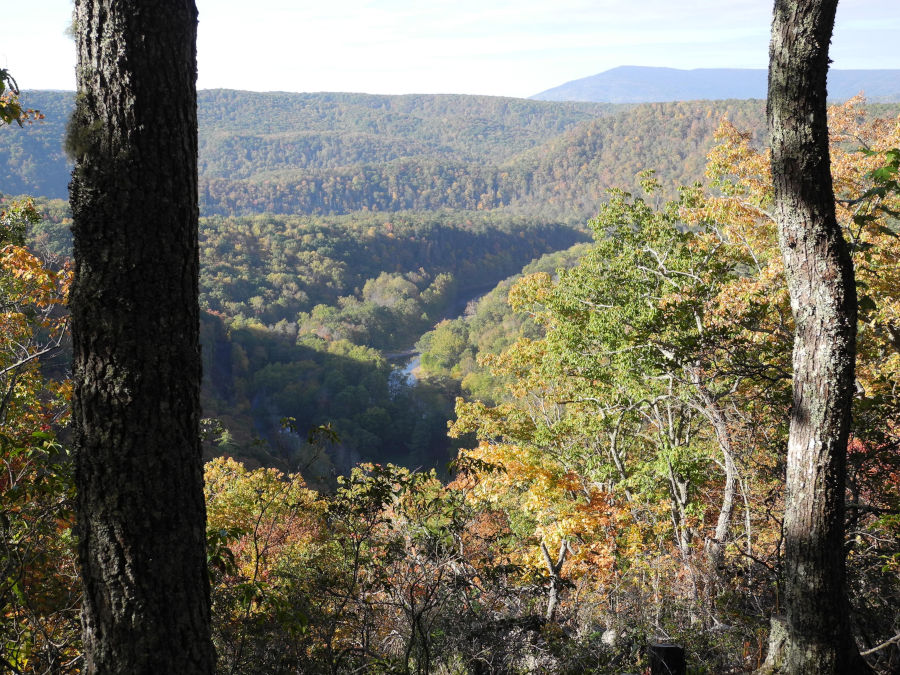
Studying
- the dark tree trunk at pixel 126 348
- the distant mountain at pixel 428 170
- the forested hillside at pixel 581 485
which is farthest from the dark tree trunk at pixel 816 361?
the distant mountain at pixel 428 170

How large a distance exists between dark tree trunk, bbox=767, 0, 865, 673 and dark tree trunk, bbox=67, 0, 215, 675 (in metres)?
2.26

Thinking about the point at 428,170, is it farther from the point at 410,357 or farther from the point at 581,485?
the point at 581,485

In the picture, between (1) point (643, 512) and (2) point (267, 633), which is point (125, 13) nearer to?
(2) point (267, 633)

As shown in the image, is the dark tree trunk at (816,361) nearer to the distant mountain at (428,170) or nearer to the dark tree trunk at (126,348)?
the dark tree trunk at (126,348)

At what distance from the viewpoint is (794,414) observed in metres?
2.57

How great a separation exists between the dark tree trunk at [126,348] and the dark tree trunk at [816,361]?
226 cm

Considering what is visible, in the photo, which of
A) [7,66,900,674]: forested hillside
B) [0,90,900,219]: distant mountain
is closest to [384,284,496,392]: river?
[7,66,900,674]: forested hillside

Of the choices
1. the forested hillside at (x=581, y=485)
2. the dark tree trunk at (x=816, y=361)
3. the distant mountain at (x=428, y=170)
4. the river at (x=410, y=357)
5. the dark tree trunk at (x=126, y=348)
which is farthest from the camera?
the distant mountain at (x=428, y=170)

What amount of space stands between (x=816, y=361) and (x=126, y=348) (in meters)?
2.49

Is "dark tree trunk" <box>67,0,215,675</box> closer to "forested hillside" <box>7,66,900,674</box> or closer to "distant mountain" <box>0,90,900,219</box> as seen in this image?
"forested hillside" <box>7,66,900,674</box>

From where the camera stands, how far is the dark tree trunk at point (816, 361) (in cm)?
244

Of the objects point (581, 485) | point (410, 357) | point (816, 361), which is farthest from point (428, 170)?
point (816, 361)

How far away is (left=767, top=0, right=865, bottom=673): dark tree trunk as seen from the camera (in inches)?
96.0

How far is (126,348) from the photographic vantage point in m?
1.71
